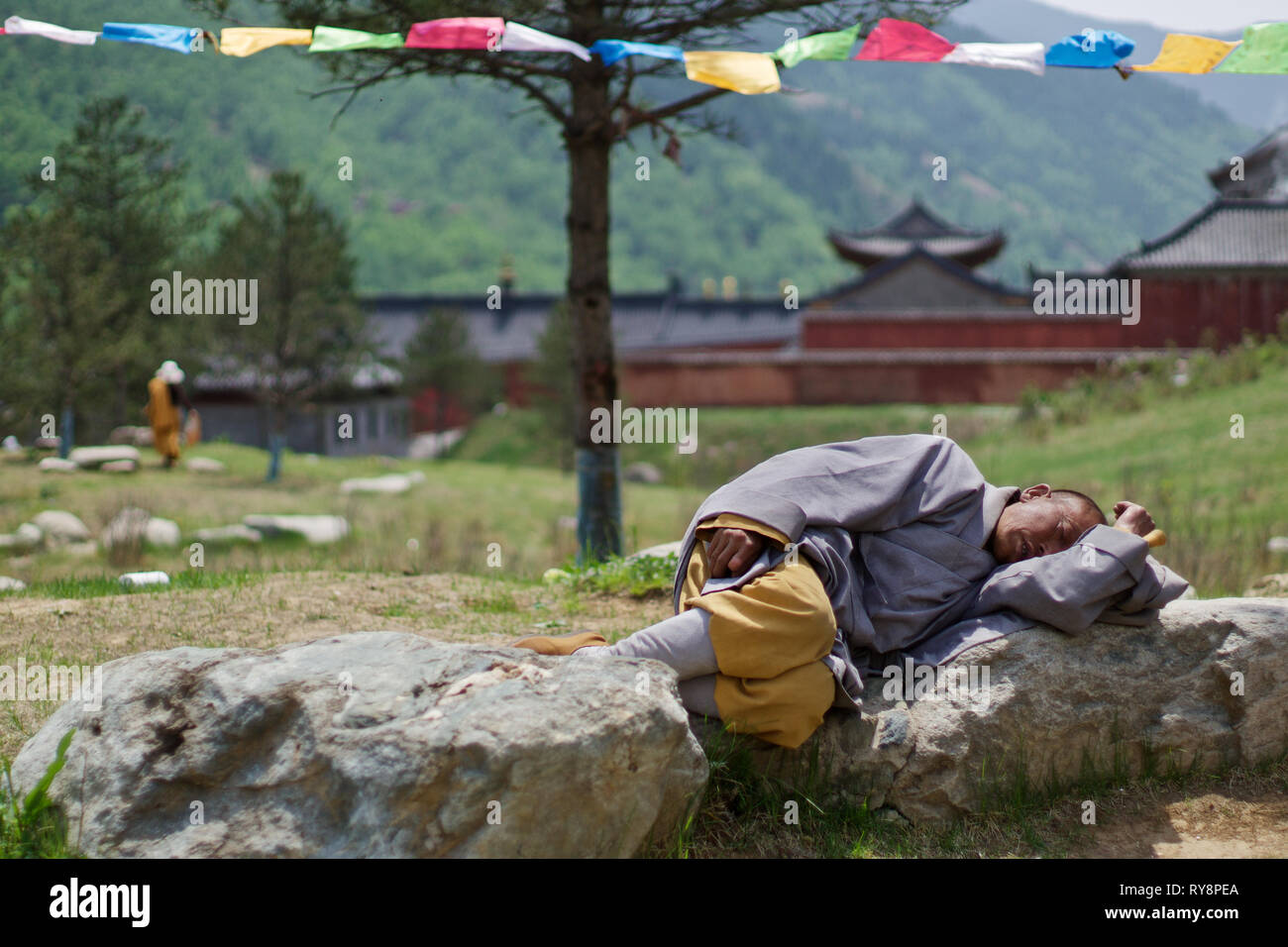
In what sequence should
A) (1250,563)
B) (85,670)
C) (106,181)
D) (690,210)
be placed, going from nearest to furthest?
(85,670) → (1250,563) → (106,181) → (690,210)

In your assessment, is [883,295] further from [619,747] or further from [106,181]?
[619,747]

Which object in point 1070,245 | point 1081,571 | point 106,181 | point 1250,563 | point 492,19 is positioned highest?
point 1070,245

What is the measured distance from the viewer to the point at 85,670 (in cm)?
383

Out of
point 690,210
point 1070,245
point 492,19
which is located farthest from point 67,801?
point 1070,245

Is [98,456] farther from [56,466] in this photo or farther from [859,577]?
[859,577]

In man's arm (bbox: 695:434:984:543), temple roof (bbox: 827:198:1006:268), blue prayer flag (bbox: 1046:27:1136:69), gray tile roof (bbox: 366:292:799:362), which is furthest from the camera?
gray tile roof (bbox: 366:292:799:362)

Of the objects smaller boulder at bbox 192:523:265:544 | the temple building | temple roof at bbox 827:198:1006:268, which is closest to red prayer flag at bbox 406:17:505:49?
smaller boulder at bbox 192:523:265:544

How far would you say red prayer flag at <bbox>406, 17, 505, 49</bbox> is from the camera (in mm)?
6223

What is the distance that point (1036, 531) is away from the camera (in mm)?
3705

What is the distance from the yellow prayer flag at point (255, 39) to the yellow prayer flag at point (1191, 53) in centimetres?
470

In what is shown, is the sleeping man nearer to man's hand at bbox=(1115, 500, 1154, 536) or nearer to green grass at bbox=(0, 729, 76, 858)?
man's hand at bbox=(1115, 500, 1154, 536)

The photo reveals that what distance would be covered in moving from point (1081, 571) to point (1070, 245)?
4333 inches

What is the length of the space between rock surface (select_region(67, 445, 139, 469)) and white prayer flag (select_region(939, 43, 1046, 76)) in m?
14.2

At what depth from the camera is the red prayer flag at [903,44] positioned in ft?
20.0
